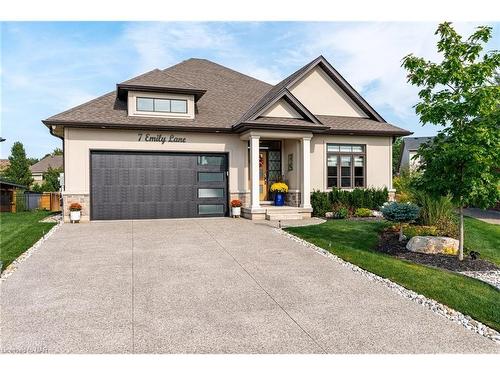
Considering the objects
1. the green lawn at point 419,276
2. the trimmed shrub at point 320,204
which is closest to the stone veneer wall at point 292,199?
the trimmed shrub at point 320,204

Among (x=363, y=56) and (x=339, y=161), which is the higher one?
(x=363, y=56)

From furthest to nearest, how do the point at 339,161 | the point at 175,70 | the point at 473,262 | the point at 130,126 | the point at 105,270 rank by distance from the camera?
the point at 175,70 → the point at 339,161 → the point at 130,126 → the point at 473,262 → the point at 105,270

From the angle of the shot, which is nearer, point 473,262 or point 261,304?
point 261,304

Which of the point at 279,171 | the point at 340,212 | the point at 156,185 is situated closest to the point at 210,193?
the point at 156,185

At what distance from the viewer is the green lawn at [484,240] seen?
9148 millimetres

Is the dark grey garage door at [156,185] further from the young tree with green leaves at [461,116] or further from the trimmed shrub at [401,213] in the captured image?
the young tree with green leaves at [461,116]

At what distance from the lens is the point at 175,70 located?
18984mm

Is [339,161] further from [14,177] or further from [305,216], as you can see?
[14,177]

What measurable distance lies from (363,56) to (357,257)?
4.63 metres

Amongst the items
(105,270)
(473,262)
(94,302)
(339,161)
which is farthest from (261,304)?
(339,161)

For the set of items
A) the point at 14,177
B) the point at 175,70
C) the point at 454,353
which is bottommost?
the point at 454,353

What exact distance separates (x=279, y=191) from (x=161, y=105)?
238 inches

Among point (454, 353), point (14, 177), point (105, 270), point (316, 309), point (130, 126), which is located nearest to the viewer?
point (454, 353)

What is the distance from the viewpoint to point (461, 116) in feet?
25.7
